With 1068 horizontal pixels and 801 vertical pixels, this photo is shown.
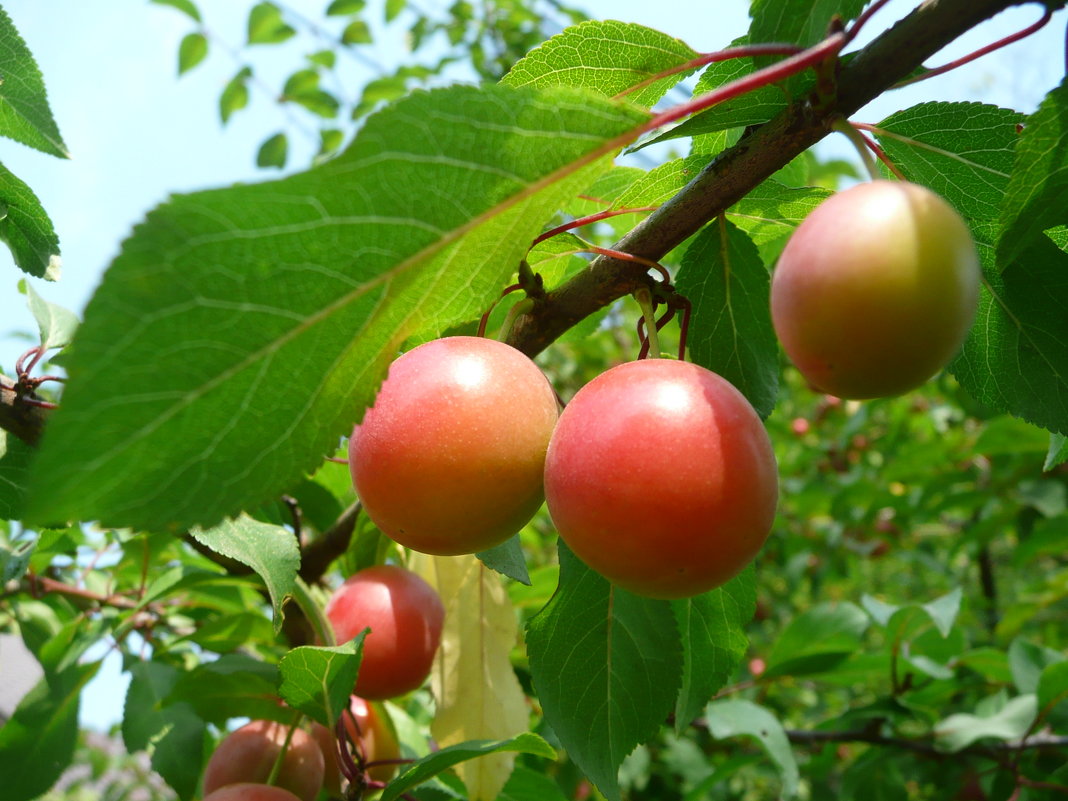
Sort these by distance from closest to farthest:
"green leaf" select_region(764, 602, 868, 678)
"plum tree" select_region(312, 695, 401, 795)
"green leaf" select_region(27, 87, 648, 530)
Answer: "green leaf" select_region(27, 87, 648, 530) < "plum tree" select_region(312, 695, 401, 795) < "green leaf" select_region(764, 602, 868, 678)

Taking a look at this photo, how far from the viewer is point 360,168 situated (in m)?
0.57

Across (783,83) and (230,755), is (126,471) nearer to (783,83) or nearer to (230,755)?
(783,83)

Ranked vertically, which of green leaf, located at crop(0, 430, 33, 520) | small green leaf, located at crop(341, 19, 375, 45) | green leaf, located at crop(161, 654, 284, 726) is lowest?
green leaf, located at crop(161, 654, 284, 726)

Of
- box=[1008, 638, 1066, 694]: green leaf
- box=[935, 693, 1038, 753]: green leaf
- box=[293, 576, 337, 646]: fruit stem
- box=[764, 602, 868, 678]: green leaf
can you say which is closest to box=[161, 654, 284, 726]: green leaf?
box=[293, 576, 337, 646]: fruit stem

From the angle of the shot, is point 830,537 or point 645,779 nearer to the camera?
point 645,779

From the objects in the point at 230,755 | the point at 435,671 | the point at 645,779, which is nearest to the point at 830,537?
the point at 645,779

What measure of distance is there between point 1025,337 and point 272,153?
10.8ft

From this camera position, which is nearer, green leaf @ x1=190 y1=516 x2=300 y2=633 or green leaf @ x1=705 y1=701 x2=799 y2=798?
green leaf @ x1=190 y1=516 x2=300 y2=633

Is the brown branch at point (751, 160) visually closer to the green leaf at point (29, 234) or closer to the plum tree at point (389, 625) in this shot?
the plum tree at point (389, 625)

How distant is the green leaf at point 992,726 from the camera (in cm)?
181

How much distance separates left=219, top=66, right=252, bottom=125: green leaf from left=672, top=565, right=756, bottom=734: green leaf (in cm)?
319

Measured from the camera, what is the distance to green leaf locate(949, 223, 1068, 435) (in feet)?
2.65

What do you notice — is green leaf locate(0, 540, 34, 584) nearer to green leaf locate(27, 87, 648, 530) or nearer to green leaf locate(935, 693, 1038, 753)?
green leaf locate(27, 87, 648, 530)

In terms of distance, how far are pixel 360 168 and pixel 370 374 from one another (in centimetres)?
16
